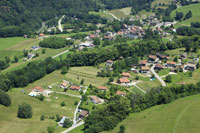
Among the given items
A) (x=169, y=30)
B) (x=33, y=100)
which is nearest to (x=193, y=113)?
(x=33, y=100)

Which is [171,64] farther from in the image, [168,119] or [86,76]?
[168,119]

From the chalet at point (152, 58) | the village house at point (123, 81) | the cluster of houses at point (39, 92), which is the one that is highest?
the chalet at point (152, 58)

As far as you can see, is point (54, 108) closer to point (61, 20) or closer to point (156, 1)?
point (61, 20)

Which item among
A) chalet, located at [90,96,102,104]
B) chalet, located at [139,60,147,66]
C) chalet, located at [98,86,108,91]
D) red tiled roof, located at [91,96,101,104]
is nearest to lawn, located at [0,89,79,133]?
chalet, located at [90,96,102,104]

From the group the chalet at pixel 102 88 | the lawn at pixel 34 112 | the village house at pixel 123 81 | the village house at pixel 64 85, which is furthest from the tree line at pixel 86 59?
the chalet at pixel 102 88

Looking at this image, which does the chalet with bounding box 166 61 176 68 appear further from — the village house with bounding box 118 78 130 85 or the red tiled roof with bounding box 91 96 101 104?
the red tiled roof with bounding box 91 96 101 104

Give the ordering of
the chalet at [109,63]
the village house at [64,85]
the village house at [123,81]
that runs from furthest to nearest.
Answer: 1. the chalet at [109,63]
2. the village house at [64,85]
3. the village house at [123,81]

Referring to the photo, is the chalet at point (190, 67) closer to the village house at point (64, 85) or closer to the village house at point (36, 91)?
the village house at point (64, 85)
